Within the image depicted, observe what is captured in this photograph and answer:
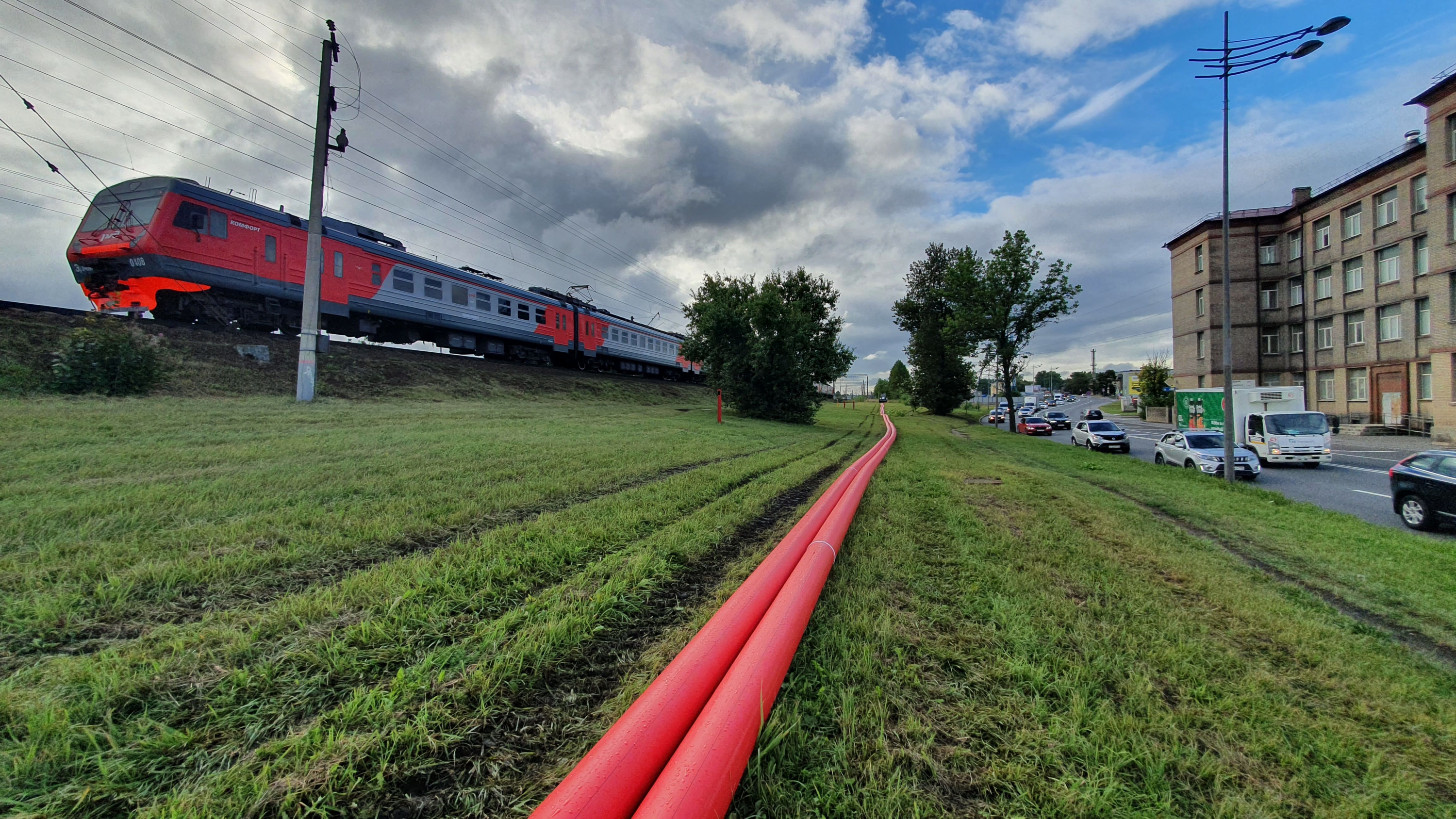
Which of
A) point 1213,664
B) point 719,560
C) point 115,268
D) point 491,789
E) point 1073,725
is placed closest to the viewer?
point 491,789

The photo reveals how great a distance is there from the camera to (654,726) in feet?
6.03

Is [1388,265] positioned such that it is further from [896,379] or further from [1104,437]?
[896,379]

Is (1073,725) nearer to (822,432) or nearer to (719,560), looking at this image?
(719,560)

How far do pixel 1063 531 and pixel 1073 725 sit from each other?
A: 436 cm

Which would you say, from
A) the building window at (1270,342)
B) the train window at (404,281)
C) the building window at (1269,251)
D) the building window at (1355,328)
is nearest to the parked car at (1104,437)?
the building window at (1355,328)

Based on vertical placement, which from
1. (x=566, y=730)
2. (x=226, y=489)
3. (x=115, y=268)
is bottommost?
(x=566, y=730)

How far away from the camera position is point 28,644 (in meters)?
2.45

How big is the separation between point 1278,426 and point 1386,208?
85.3ft

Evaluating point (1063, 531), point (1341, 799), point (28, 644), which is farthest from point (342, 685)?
point (1063, 531)

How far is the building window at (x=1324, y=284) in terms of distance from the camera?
32.1 metres

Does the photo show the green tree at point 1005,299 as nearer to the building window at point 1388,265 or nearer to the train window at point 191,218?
the building window at point 1388,265

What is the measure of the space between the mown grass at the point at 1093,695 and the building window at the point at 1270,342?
4444cm

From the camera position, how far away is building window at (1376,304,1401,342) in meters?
27.3

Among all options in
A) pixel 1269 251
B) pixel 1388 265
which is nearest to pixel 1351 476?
pixel 1388 265
